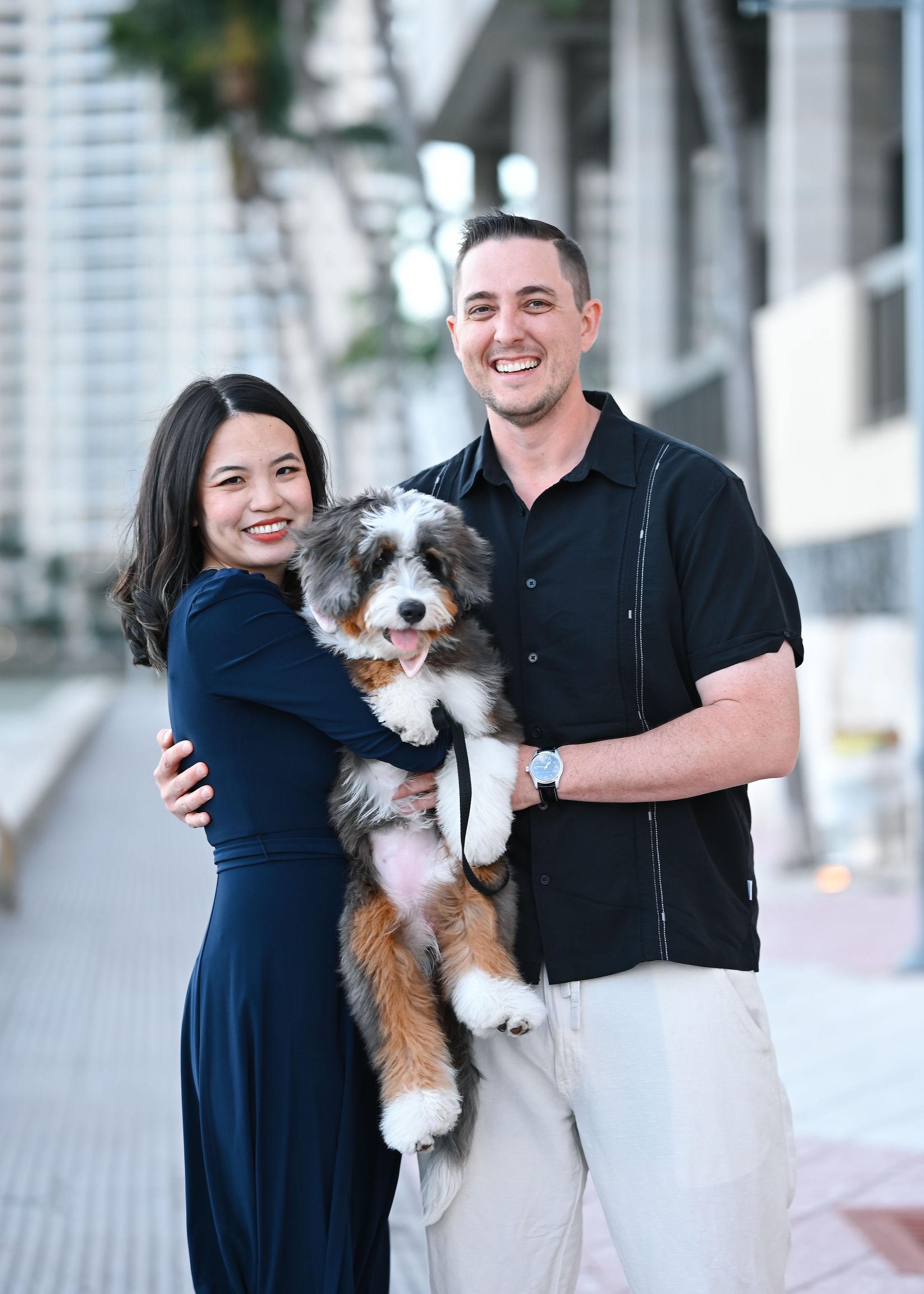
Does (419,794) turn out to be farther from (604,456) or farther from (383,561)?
(604,456)

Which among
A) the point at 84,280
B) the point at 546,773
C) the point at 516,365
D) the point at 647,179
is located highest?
the point at 84,280

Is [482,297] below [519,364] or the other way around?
the other way around

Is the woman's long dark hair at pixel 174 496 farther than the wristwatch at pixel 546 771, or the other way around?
the woman's long dark hair at pixel 174 496

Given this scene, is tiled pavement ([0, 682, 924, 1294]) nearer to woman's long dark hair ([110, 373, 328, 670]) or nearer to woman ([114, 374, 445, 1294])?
woman ([114, 374, 445, 1294])

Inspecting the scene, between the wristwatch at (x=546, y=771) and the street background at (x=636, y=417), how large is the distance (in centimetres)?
123

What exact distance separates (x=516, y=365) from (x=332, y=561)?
1.84 ft

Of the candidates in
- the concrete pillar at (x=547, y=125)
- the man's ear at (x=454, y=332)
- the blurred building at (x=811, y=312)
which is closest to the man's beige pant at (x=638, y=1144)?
the man's ear at (x=454, y=332)

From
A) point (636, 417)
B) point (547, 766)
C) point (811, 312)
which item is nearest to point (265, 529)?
point (547, 766)

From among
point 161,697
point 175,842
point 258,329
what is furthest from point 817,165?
point 258,329

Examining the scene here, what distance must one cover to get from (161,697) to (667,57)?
32791 millimetres

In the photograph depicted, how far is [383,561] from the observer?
9.32 feet

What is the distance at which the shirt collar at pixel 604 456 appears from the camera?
283 cm

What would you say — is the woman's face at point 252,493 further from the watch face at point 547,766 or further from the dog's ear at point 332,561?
Result: the watch face at point 547,766

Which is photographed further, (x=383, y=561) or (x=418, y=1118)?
(x=383, y=561)
